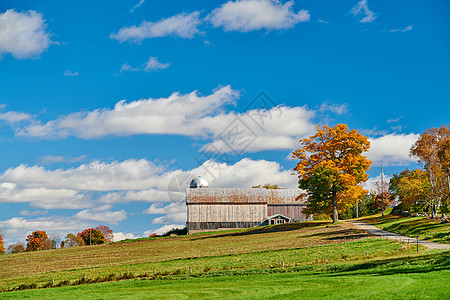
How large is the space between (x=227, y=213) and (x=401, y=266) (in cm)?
7178

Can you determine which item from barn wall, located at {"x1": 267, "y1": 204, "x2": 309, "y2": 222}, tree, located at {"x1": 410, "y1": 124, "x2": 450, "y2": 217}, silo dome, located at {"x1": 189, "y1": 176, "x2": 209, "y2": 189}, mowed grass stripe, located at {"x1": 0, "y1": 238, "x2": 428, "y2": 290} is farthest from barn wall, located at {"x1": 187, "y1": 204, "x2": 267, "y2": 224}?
mowed grass stripe, located at {"x1": 0, "y1": 238, "x2": 428, "y2": 290}

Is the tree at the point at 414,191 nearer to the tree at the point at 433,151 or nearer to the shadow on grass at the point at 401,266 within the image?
the tree at the point at 433,151

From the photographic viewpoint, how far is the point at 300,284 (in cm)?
2344

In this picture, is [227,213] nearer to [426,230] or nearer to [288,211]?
[288,211]

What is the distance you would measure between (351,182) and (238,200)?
38237 mm

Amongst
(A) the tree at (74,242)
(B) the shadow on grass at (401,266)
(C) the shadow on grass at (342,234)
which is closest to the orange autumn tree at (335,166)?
(C) the shadow on grass at (342,234)

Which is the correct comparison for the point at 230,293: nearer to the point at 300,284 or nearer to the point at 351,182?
the point at 300,284

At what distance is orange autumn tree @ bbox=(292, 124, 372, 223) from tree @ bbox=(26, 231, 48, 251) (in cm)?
7156

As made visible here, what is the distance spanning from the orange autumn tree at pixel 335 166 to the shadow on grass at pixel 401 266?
3359 cm

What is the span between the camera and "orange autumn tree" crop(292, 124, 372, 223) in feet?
213

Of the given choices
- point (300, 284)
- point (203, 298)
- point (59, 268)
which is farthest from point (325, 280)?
point (59, 268)

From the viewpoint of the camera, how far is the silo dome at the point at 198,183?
10512 cm

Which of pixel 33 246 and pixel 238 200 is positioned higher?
pixel 238 200

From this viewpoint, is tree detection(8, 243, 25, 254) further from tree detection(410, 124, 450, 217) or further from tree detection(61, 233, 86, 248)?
tree detection(410, 124, 450, 217)
